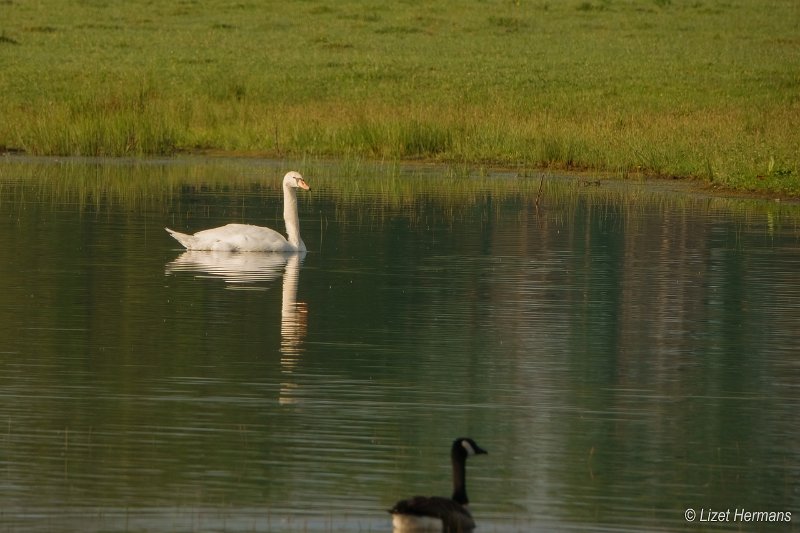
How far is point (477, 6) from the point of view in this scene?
52844mm

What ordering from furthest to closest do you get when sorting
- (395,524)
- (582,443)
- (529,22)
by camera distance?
(529,22) → (582,443) → (395,524)

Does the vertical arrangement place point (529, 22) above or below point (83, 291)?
above

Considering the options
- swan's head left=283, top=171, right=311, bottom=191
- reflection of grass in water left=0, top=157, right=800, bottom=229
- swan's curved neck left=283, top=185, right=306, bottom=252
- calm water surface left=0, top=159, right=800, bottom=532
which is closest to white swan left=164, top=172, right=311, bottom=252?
swan's curved neck left=283, top=185, right=306, bottom=252

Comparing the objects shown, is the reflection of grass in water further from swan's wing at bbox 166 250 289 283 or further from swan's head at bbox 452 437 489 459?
swan's head at bbox 452 437 489 459

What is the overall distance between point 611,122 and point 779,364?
1899 cm

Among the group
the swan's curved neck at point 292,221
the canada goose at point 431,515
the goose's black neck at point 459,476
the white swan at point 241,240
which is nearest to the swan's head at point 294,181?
the swan's curved neck at point 292,221

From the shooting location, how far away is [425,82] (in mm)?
38656

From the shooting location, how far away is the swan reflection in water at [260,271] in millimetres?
13914

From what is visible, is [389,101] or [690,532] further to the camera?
[389,101]

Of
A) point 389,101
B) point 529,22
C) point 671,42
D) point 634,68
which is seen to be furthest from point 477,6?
point 389,101

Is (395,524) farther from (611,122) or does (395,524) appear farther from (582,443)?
(611,122)

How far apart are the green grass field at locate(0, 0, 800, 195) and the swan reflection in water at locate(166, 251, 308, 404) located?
33.1 ft

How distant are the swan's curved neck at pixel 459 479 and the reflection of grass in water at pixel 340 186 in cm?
1385

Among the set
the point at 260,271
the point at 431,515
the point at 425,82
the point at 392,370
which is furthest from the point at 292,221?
the point at 425,82
